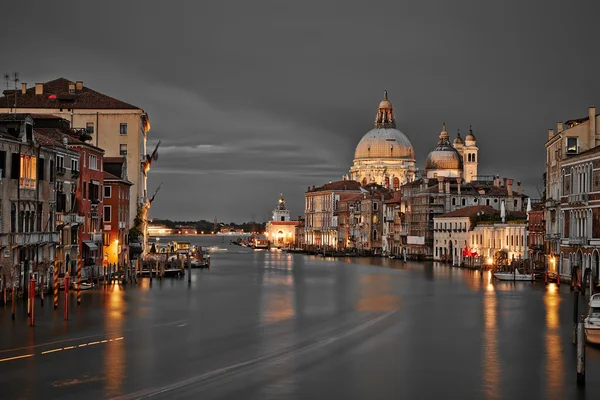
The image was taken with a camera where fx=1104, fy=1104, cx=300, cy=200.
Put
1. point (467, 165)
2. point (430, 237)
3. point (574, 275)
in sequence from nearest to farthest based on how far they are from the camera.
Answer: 1. point (574, 275)
2. point (430, 237)
3. point (467, 165)

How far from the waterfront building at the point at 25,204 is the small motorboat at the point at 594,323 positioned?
14.5 metres

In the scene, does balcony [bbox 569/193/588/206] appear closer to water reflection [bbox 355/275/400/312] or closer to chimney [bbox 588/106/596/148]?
chimney [bbox 588/106/596/148]

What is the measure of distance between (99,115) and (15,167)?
2461 cm

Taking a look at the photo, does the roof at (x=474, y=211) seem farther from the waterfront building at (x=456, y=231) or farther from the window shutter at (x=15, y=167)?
the window shutter at (x=15, y=167)

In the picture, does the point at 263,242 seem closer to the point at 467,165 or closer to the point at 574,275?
the point at 467,165

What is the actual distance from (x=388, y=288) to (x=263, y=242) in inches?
3903

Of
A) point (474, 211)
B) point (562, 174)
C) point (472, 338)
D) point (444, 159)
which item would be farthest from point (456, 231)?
point (472, 338)

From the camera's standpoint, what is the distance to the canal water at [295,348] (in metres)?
18.0

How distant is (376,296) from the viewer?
128 ft

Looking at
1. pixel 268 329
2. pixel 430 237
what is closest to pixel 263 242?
pixel 430 237

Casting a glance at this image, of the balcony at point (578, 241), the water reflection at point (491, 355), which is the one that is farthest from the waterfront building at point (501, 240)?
the water reflection at point (491, 355)

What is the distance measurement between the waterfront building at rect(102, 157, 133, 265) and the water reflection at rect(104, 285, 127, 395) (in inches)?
425

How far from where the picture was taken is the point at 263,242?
143 m

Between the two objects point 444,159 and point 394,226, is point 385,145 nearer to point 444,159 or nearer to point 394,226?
point 444,159
